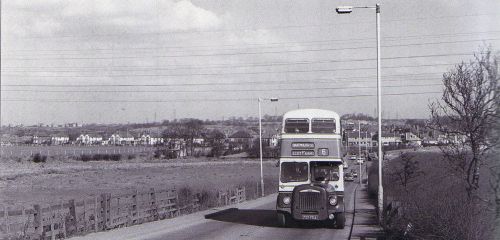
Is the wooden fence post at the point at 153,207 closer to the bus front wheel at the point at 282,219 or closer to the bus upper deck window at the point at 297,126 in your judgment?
the bus front wheel at the point at 282,219

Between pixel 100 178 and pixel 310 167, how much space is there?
5287cm

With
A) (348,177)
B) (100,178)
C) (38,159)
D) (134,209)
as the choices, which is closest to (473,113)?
(134,209)

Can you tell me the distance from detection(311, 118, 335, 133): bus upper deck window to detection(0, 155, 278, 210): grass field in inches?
564

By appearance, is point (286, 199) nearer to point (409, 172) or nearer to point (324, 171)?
point (324, 171)

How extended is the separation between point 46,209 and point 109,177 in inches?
2242

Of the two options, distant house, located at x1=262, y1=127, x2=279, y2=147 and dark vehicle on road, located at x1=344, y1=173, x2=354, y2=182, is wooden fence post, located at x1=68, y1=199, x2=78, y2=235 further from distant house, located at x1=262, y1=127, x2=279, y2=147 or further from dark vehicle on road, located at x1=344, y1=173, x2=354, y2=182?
distant house, located at x1=262, y1=127, x2=279, y2=147

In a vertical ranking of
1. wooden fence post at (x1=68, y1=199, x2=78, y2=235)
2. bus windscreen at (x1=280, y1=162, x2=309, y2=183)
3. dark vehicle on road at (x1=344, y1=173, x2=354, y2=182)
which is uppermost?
bus windscreen at (x1=280, y1=162, x2=309, y2=183)

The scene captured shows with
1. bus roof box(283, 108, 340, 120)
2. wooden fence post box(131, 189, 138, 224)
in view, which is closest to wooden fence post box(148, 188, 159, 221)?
wooden fence post box(131, 189, 138, 224)

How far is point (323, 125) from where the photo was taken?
23125 mm

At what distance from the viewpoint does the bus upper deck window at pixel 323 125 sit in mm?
22984

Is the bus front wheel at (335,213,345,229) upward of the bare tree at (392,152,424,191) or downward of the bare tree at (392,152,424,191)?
downward

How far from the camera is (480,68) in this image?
59.7 ft

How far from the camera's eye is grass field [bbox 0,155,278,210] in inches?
1944

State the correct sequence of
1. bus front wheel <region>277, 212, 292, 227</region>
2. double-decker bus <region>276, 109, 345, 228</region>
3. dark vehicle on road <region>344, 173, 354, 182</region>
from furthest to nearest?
1. dark vehicle on road <region>344, 173, 354, 182</region>
2. bus front wheel <region>277, 212, 292, 227</region>
3. double-decker bus <region>276, 109, 345, 228</region>
